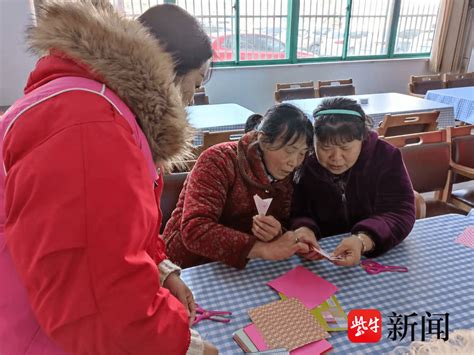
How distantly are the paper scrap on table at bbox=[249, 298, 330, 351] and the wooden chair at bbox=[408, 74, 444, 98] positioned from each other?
4.49 m

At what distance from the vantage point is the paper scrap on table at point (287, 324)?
927 millimetres

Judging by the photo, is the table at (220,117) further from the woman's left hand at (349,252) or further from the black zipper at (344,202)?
the woman's left hand at (349,252)

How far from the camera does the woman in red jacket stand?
525 millimetres

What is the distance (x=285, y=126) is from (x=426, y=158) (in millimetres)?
1217

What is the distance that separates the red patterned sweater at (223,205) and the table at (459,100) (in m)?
3.21

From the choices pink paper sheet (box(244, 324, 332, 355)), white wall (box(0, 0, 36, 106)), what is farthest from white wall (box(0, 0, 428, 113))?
pink paper sheet (box(244, 324, 332, 355))

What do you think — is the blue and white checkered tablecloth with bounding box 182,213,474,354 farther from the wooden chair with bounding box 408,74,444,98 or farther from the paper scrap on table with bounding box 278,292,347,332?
the wooden chair with bounding box 408,74,444,98

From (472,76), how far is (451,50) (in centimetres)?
128

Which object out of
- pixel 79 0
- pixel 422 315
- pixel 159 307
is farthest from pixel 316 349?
pixel 79 0

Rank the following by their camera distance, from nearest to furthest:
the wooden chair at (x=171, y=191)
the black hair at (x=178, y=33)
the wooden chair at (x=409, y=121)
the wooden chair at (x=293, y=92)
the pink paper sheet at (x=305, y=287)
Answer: the black hair at (x=178, y=33) < the pink paper sheet at (x=305, y=287) < the wooden chair at (x=171, y=191) < the wooden chair at (x=409, y=121) < the wooden chair at (x=293, y=92)

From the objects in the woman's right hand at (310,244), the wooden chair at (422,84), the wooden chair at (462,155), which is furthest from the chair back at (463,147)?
the wooden chair at (422,84)

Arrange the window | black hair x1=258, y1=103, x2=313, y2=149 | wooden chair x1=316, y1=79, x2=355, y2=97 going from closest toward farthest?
black hair x1=258, y1=103, x2=313, y2=149, wooden chair x1=316, y1=79, x2=355, y2=97, the window

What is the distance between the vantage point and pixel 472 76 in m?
5.17

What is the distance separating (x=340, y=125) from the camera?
1.41 m
